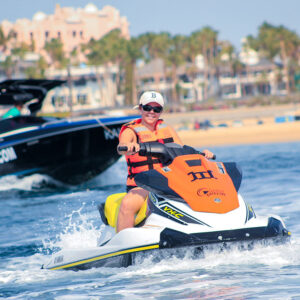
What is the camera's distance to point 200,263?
5012 millimetres

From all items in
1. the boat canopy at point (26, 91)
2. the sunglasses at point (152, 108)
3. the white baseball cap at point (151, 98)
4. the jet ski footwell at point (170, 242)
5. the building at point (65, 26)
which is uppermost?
the building at point (65, 26)

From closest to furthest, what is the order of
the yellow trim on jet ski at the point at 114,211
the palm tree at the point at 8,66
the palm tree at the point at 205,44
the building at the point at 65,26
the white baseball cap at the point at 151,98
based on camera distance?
the yellow trim on jet ski at the point at 114,211 < the white baseball cap at the point at 151,98 < the palm tree at the point at 8,66 < the palm tree at the point at 205,44 < the building at the point at 65,26

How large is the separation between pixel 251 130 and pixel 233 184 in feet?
95.4

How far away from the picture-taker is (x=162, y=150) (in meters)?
5.20

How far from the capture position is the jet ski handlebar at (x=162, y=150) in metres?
5.14

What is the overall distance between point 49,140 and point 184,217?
742 cm

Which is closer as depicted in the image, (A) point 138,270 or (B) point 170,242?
(B) point 170,242

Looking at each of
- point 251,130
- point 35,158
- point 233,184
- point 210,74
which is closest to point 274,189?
point 35,158

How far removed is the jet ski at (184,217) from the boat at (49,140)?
663 cm

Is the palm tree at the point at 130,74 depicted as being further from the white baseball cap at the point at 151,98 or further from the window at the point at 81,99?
the white baseball cap at the point at 151,98

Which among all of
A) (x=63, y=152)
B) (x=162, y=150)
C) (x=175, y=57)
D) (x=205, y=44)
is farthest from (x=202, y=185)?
(x=205, y=44)

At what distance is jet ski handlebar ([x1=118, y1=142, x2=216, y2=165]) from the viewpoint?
5.14 meters

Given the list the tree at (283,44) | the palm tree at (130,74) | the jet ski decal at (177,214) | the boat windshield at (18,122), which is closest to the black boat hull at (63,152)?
the boat windshield at (18,122)

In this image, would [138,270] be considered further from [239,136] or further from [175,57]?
[175,57]
